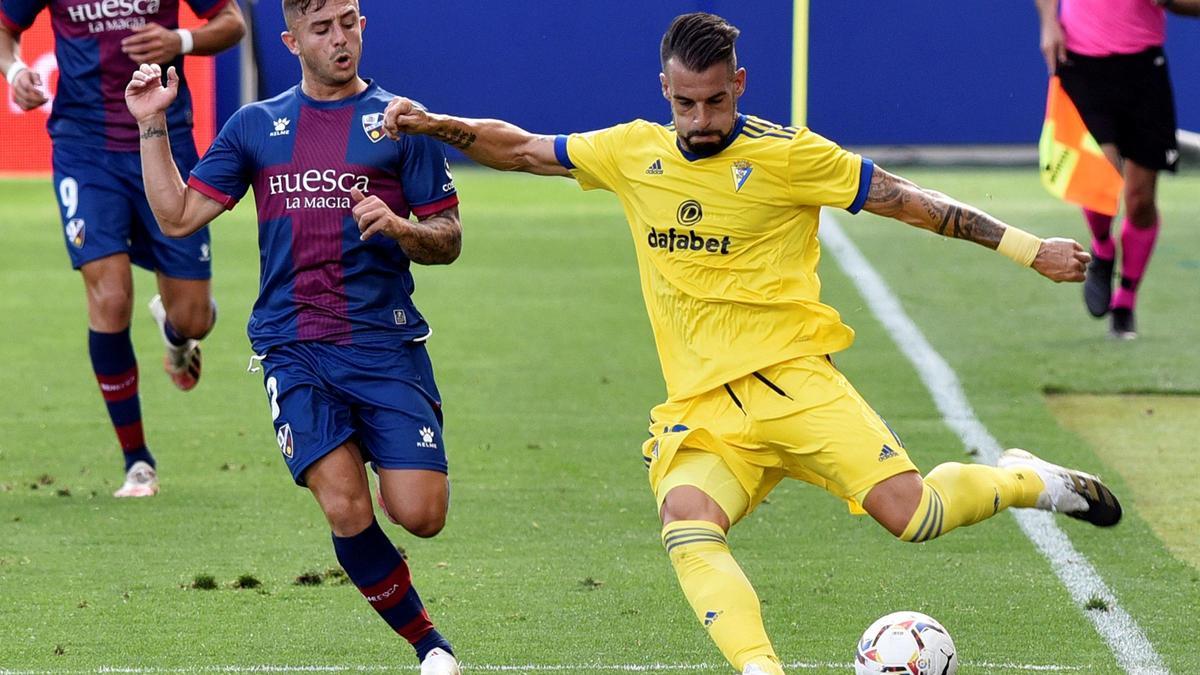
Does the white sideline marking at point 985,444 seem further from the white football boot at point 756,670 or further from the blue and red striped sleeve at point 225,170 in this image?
the blue and red striped sleeve at point 225,170

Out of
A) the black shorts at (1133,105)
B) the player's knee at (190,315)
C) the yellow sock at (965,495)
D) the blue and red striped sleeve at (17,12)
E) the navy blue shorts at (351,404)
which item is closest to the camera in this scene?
the yellow sock at (965,495)

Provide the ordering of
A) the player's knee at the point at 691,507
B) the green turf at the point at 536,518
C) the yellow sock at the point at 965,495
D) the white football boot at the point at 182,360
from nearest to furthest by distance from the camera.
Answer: the player's knee at the point at 691,507, the yellow sock at the point at 965,495, the green turf at the point at 536,518, the white football boot at the point at 182,360

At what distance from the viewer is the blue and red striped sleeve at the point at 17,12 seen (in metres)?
7.50

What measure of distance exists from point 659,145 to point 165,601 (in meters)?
2.17

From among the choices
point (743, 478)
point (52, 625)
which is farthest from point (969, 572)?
point (52, 625)

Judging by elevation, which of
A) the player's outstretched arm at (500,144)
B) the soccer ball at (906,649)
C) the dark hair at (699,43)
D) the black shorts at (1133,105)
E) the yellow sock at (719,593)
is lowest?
the black shorts at (1133,105)

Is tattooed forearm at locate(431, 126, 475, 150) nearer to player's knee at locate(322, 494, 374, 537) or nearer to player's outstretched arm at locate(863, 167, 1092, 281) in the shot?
player's knee at locate(322, 494, 374, 537)

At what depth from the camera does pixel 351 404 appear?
5148 mm

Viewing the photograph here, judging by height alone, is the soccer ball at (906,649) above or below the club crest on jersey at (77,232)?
above

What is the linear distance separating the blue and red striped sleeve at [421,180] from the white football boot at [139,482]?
2623 mm

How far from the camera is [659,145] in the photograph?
5113 mm

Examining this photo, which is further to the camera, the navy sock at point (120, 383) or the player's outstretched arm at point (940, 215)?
the navy sock at point (120, 383)

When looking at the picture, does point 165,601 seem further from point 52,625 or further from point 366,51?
point 366,51

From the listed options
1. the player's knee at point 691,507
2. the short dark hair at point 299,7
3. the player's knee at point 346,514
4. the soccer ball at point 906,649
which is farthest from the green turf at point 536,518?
the short dark hair at point 299,7
